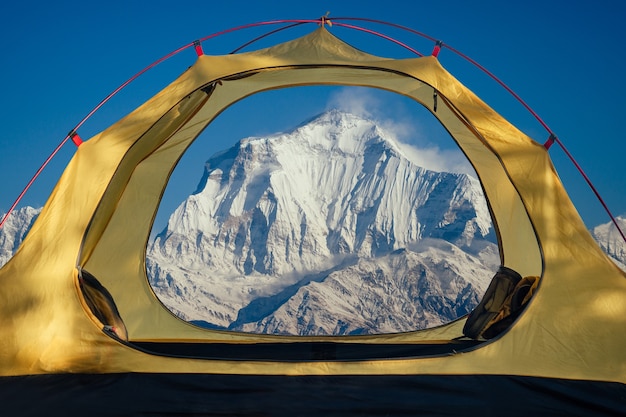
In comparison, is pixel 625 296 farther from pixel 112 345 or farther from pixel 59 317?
pixel 59 317

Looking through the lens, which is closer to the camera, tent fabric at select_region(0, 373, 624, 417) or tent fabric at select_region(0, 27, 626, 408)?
tent fabric at select_region(0, 373, 624, 417)

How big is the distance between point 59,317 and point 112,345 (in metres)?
0.47

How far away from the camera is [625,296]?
16.0 ft

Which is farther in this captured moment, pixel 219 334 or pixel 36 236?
pixel 219 334

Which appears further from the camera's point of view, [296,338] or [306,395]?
[296,338]

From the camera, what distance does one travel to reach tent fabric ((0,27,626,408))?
4562mm

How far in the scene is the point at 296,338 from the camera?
6293 mm

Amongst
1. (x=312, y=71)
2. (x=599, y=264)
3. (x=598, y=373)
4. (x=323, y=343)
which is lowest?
(x=598, y=373)

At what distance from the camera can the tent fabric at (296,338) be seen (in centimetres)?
456

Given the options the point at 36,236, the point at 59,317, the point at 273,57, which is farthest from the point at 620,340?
the point at 36,236

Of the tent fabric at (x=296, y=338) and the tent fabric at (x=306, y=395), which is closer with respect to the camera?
the tent fabric at (x=306, y=395)

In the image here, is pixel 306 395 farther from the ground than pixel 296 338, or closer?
closer

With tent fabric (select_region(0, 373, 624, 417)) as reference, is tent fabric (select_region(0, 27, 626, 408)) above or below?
above

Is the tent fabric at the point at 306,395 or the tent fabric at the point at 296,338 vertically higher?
the tent fabric at the point at 296,338
